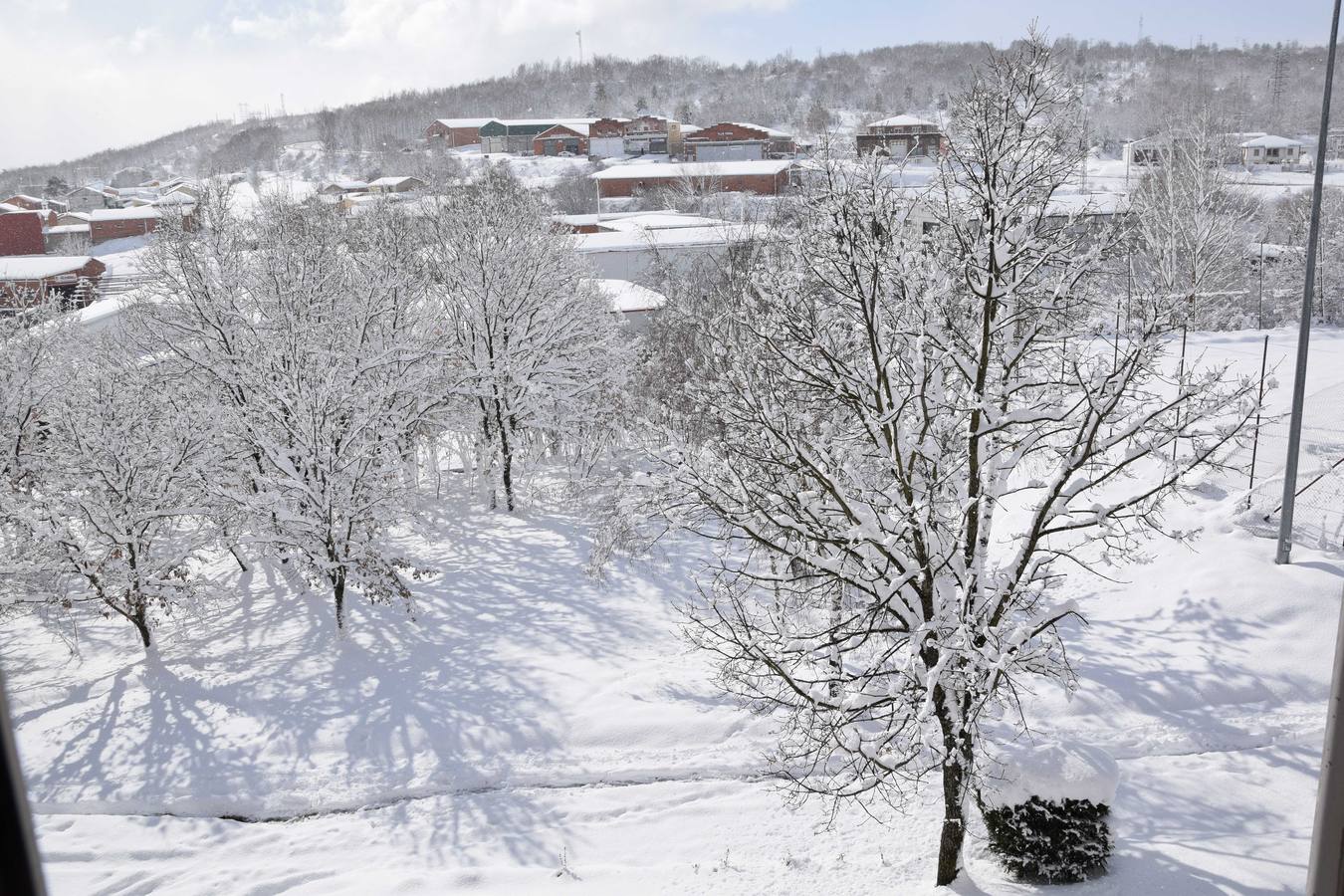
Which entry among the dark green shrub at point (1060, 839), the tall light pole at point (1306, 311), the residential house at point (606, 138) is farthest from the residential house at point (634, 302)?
the residential house at point (606, 138)

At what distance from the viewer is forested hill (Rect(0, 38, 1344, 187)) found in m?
40.7

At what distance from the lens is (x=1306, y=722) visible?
9992mm

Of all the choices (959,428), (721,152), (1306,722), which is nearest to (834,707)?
(959,428)

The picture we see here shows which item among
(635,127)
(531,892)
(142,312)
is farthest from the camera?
(635,127)

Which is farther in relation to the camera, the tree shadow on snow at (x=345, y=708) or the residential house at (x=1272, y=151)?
the residential house at (x=1272, y=151)

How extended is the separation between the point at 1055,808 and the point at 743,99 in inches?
4316

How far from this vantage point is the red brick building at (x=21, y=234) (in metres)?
47.2

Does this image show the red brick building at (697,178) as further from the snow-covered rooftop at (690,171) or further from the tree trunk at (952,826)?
the tree trunk at (952,826)

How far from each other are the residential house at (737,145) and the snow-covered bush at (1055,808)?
224 feet

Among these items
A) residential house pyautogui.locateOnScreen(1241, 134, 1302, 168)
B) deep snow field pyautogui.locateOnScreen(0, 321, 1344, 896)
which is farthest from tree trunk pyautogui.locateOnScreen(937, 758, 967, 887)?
residential house pyautogui.locateOnScreen(1241, 134, 1302, 168)

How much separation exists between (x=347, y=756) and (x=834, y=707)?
699cm

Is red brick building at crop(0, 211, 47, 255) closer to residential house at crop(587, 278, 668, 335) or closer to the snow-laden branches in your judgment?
residential house at crop(587, 278, 668, 335)

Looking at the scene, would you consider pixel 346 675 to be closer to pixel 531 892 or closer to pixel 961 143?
pixel 531 892

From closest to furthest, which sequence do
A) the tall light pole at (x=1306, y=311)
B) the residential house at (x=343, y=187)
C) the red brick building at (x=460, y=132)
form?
the tall light pole at (x=1306, y=311) < the residential house at (x=343, y=187) < the red brick building at (x=460, y=132)
